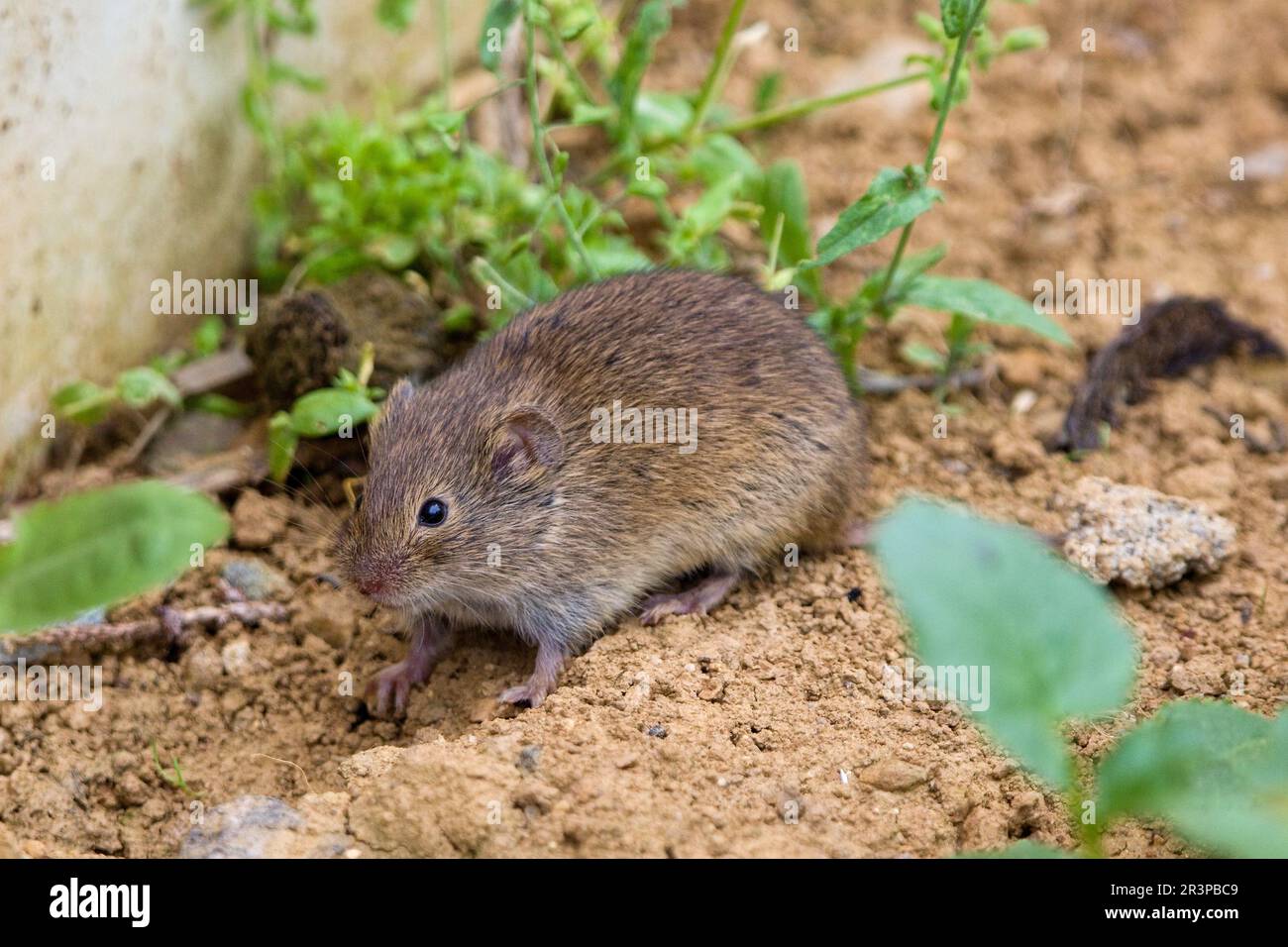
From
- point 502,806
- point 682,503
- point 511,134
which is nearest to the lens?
point 502,806

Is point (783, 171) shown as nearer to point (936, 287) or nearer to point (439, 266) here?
point (936, 287)

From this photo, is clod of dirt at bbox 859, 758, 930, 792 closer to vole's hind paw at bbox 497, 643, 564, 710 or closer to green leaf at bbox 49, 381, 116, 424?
vole's hind paw at bbox 497, 643, 564, 710

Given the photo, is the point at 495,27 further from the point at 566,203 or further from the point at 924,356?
the point at 924,356

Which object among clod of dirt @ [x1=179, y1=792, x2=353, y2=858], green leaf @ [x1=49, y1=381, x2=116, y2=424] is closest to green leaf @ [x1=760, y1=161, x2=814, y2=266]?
green leaf @ [x1=49, y1=381, x2=116, y2=424]

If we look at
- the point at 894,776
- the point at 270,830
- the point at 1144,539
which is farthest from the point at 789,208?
the point at 270,830

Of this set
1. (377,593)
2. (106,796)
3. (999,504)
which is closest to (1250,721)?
(999,504)

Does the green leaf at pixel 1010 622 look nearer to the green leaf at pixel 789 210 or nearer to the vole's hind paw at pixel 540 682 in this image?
the vole's hind paw at pixel 540 682
